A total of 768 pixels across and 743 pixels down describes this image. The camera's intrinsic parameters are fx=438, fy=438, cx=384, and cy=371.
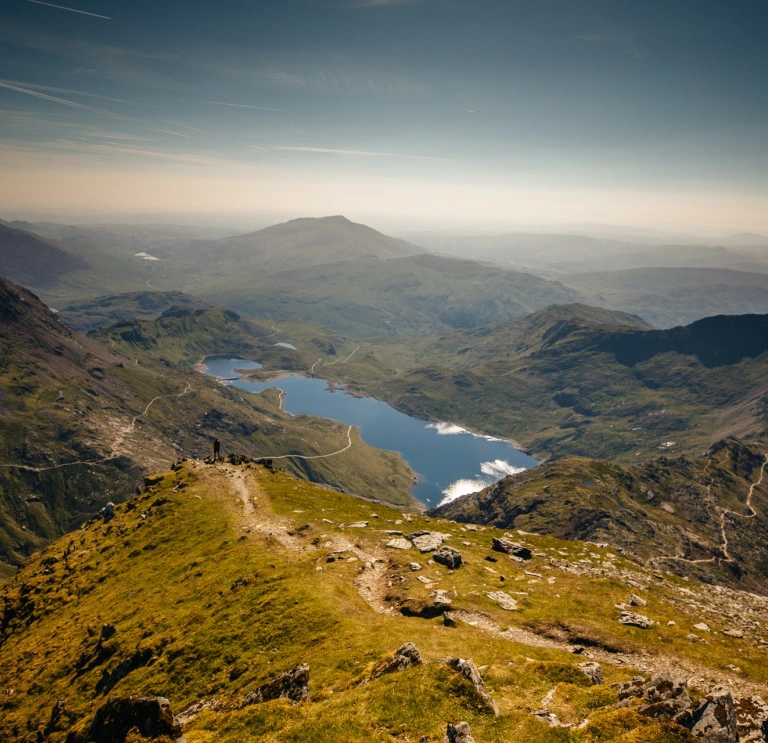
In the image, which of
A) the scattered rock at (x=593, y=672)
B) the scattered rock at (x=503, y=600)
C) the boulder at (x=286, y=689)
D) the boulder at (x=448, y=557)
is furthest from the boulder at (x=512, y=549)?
the boulder at (x=286, y=689)

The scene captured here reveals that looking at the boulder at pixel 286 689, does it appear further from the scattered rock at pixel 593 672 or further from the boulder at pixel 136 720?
the scattered rock at pixel 593 672

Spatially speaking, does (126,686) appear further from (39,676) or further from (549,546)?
(549,546)

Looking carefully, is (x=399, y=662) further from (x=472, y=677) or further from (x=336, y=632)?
(x=336, y=632)

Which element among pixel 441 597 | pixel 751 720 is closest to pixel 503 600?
pixel 441 597

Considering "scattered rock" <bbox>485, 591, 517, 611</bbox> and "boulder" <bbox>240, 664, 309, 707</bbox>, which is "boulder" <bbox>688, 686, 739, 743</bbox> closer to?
"boulder" <bbox>240, 664, 309, 707</bbox>

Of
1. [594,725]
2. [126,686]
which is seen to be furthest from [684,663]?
[126,686]
